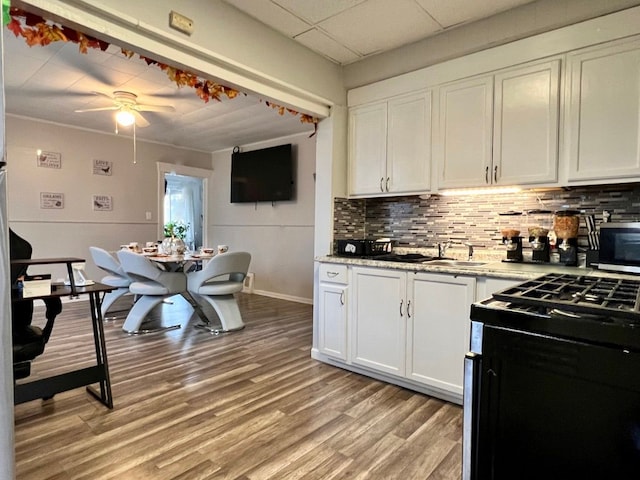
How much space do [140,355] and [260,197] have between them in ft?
10.9

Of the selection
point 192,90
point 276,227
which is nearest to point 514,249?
point 192,90

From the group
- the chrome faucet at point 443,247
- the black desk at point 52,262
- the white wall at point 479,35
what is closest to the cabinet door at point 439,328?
the chrome faucet at point 443,247

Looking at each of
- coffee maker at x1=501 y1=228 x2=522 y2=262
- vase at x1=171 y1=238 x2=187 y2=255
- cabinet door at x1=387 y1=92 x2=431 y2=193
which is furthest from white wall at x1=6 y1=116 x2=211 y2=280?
Answer: coffee maker at x1=501 y1=228 x2=522 y2=262

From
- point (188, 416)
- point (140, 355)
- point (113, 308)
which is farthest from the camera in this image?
point (113, 308)

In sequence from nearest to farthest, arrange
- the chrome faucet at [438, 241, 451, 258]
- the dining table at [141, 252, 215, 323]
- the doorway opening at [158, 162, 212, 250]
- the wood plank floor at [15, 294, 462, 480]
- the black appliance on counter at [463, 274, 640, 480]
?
1. the black appliance on counter at [463, 274, 640, 480]
2. the wood plank floor at [15, 294, 462, 480]
3. the chrome faucet at [438, 241, 451, 258]
4. the dining table at [141, 252, 215, 323]
5. the doorway opening at [158, 162, 212, 250]

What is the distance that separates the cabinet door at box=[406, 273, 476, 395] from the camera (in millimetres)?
2258

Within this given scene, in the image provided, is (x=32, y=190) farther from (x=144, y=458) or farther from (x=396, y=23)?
(x=396, y=23)

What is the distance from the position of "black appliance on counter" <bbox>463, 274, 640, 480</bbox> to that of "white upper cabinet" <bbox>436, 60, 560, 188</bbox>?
4.48 ft

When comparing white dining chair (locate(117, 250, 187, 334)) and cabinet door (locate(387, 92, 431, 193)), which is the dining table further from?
Result: cabinet door (locate(387, 92, 431, 193))

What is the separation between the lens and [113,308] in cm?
488

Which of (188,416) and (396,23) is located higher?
(396,23)

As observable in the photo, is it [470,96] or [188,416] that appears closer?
[188,416]

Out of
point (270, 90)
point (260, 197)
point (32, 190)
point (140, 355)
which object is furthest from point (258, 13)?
point (32, 190)

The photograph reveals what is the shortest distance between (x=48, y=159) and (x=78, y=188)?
502mm
